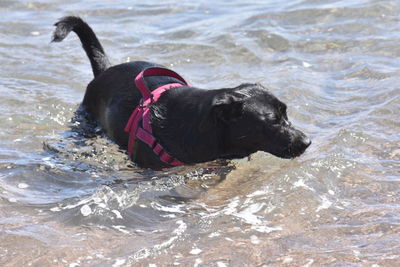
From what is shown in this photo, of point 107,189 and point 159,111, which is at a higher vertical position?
point 159,111

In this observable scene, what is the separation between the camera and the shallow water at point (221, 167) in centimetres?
388

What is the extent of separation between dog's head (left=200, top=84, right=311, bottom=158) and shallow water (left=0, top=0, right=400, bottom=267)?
0.33m

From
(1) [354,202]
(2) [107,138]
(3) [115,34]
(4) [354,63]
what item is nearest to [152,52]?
(3) [115,34]

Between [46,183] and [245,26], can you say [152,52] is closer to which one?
[245,26]

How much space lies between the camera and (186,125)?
4.84m

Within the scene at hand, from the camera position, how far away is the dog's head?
187 inches

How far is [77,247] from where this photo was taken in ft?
12.7

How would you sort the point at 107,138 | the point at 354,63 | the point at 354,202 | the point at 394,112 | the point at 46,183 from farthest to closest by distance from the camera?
1. the point at 354,63
2. the point at 394,112
3. the point at 107,138
4. the point at 46,183
5. the point at 354,202

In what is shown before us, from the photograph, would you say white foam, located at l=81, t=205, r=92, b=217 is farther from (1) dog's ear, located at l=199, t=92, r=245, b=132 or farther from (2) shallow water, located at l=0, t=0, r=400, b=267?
(1) dog's ear, located at l=199, t=92, r=245, b=132

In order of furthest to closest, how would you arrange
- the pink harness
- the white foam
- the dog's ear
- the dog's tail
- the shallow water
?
the dog's tail, the pink harness, the dog's ear, the white foam, the shallow water

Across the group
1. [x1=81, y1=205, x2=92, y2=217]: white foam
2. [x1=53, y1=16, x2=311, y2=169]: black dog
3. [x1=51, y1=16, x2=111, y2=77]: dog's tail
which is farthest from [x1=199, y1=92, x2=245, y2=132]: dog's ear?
[x1=51, y1=16, x2=111, y2=77]: dog's tail

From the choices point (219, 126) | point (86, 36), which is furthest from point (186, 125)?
point (86, 36)

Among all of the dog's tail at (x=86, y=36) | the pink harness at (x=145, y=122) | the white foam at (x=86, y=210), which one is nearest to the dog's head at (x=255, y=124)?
the pink harness at (x=145, y=122)

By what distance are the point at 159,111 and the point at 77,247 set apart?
1.54 meters
